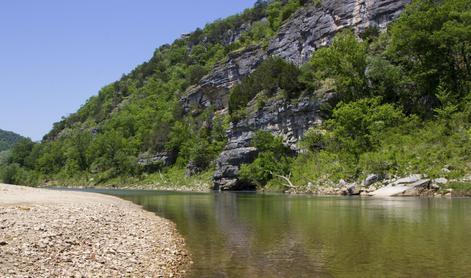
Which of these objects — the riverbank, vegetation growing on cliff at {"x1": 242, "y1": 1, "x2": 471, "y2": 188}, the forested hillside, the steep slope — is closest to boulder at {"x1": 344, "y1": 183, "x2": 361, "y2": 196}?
the forested hillside

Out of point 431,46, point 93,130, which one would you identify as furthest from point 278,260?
point 93,130

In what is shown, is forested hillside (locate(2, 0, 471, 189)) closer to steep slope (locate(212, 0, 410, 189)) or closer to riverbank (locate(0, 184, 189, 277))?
steep slope (locate(212, 0, 410, 189))

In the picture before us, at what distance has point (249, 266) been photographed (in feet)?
51.4

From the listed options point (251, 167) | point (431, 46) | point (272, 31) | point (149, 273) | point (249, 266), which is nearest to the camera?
point (149, 273)

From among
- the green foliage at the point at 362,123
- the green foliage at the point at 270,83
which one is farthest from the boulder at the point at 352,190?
the green foliage at the point at 270,83

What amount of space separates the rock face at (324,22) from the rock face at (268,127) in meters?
24.4

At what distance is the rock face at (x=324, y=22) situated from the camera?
88000 millimetres

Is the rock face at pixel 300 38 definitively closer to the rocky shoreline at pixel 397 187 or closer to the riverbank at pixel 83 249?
the rocky shoreline at pixel 397 187

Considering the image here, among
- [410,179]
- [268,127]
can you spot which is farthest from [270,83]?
[410,179]

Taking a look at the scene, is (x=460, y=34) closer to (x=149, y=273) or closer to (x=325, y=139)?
(x=325, y=139)

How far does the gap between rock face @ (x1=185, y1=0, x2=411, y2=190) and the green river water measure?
161 feet

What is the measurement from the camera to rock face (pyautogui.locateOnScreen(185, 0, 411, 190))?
7944 cm

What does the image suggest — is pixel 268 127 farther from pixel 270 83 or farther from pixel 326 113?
pixel 326 113

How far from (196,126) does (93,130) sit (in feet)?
248
